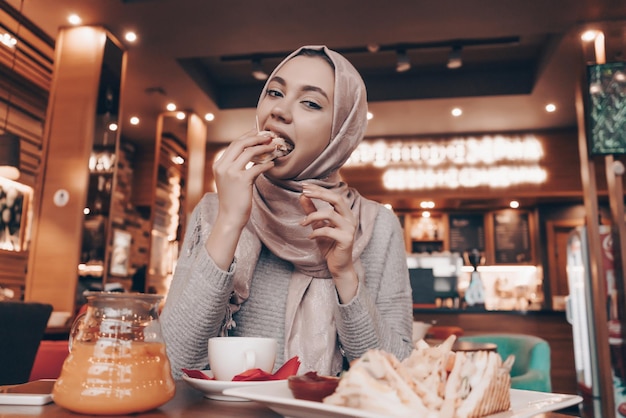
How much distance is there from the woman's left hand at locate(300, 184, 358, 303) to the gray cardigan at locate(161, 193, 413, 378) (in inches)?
1.6

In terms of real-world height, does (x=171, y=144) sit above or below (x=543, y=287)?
above

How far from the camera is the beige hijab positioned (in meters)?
1.27

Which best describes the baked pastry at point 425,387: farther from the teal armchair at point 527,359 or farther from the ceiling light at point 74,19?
the ceiling light at point 74,19

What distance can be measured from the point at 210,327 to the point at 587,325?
4.96 metres

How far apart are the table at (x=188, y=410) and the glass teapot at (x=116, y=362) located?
16mm

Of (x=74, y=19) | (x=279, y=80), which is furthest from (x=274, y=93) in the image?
(x=74, y=19)

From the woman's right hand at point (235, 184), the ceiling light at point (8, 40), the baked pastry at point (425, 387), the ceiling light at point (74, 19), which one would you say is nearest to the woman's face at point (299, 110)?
the woman's right hand at point (235, 184)

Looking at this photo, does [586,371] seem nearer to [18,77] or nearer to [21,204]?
[21,204]

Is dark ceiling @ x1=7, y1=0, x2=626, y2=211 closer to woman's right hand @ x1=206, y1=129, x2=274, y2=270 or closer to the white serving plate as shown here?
woman's right hand @ x1=206, y1=129, x2=274, y2=270

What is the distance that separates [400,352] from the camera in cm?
128

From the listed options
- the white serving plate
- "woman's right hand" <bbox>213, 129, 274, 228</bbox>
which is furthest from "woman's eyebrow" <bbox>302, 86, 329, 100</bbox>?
the white serving plate

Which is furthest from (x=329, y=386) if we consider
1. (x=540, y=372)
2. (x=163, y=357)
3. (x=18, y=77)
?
(x=18, y=77)

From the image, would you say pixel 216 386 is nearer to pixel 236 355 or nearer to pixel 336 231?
pixel 236 355

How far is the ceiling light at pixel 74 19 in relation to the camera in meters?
5.00
